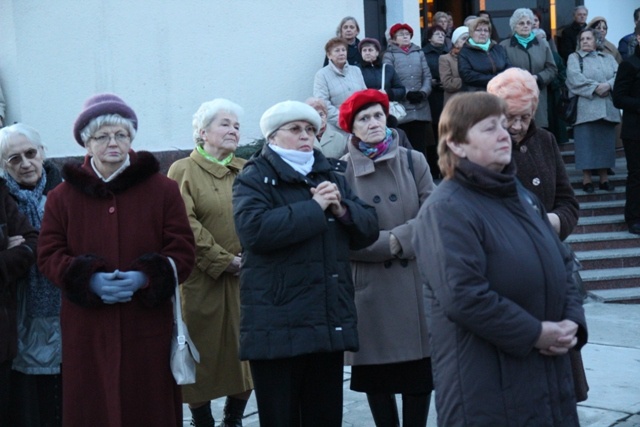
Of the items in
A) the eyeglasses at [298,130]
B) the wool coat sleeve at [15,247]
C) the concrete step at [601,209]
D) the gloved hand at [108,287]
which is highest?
the eyeglasses at [298,130]

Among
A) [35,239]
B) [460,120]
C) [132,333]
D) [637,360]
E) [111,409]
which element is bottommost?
[637,360]

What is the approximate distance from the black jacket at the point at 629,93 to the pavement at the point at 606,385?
2.30m

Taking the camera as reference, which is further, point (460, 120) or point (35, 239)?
point (35, 239)

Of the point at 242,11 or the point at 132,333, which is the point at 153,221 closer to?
the point at 132,333

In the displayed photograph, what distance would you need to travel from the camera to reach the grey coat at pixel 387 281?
5.25 meters

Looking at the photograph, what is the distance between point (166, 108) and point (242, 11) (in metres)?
1.34

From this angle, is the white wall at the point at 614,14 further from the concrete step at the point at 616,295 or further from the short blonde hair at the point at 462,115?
the short blonde hair at the point at 462,115

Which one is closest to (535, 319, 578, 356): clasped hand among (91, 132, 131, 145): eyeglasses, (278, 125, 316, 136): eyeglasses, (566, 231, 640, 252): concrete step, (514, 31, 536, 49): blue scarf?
(278, 125, 316, 136): eyeglasses

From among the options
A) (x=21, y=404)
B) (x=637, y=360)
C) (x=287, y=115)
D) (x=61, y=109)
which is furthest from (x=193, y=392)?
(x=61, y=109)

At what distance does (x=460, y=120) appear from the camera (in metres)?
3.87

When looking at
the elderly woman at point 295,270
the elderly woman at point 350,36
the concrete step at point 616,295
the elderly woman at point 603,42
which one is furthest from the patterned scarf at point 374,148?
the elderly woman at point 603,42

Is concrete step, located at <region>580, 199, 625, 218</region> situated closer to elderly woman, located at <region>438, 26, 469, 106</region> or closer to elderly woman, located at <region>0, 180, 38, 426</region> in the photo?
elderly woman, located at <region>438, 26, 469, 106</region>

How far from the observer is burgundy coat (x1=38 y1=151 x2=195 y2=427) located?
15.8 feet

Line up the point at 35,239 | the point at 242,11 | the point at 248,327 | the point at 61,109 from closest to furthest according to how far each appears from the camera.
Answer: the point at 248,327, the point at 35,239, the point at 61,109, the point at 242,11
